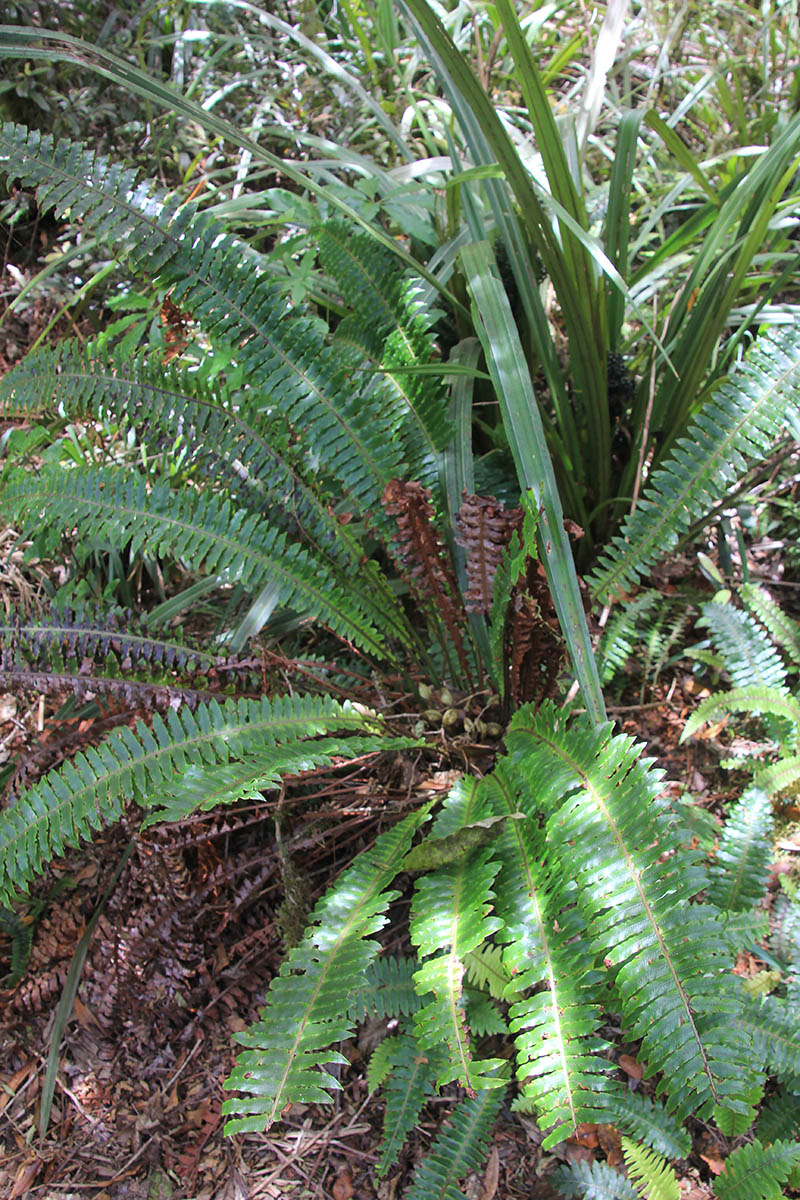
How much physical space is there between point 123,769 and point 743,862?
1.15m

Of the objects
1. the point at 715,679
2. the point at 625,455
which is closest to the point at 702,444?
the point at 625,455

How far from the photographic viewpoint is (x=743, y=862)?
4.90 feet

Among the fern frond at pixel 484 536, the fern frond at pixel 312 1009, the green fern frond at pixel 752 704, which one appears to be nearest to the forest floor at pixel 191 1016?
the green fern frond at pixel 752 704

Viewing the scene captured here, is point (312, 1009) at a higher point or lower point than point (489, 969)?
higher

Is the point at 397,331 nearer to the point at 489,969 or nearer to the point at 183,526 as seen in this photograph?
the point at 183,526

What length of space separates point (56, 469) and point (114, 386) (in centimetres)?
22

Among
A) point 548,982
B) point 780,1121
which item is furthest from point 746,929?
point 548,982

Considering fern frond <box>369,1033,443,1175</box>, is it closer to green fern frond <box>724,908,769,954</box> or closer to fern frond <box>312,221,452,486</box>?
green fern frond <box>724,908,769,954</box>

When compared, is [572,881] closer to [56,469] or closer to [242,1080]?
[242,1080]

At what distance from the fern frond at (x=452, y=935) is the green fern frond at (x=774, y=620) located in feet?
3.00

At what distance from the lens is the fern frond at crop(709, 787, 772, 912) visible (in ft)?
4.87

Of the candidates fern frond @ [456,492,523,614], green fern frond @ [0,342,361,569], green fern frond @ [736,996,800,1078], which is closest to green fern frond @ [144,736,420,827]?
fern frond @ [456,492,523,614]

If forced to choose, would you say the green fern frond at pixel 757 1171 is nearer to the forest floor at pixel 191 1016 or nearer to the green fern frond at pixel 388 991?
the forest floor at pixel 191 1016

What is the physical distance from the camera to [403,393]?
5.83 feet
